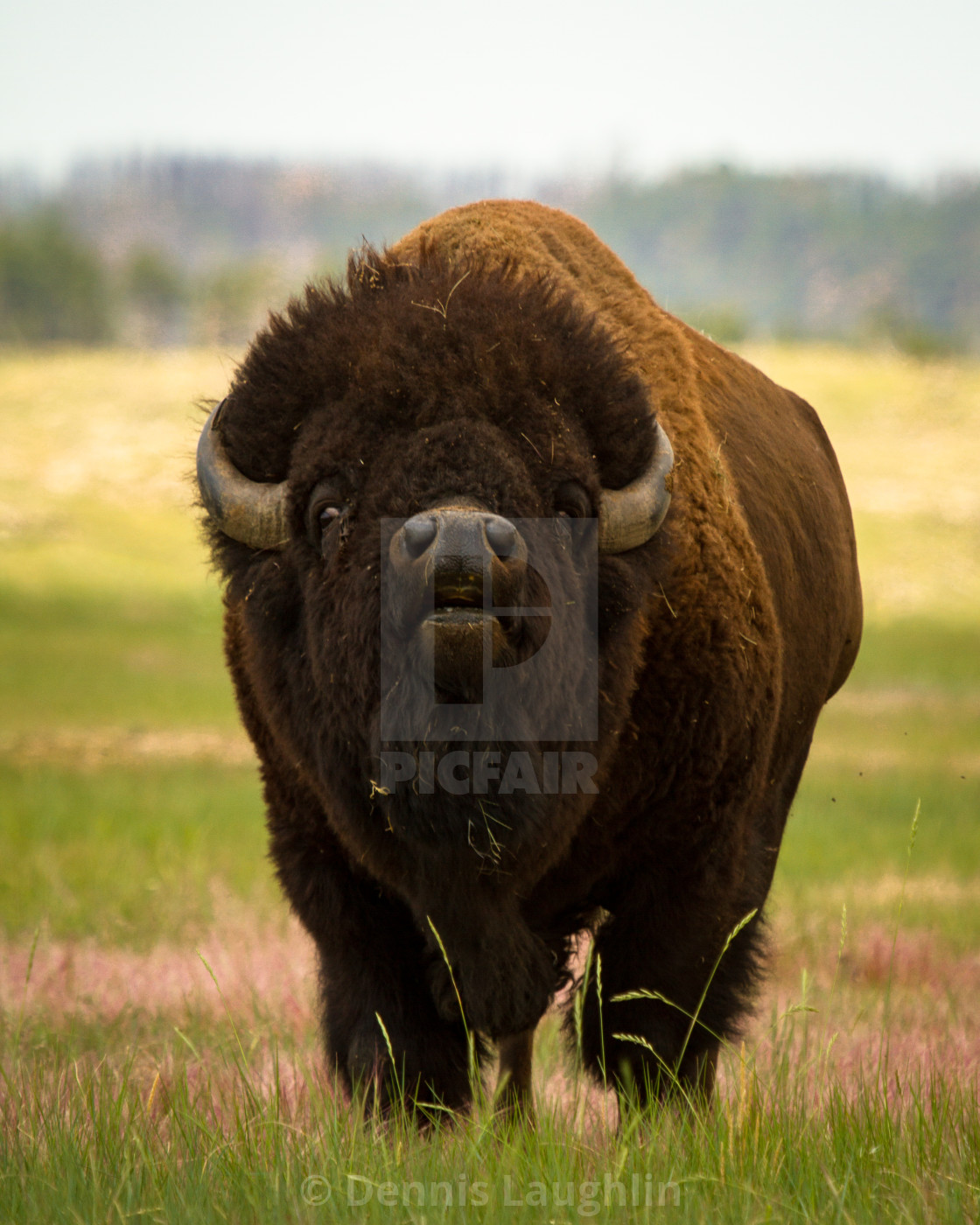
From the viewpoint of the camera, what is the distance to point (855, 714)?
20906 mm

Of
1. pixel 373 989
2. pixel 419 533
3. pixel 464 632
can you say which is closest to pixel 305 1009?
pixel 373 989

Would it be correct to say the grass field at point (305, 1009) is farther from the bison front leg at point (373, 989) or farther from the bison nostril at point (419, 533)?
the bison nostril at point (419, 533)

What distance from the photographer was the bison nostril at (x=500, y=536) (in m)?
2.98

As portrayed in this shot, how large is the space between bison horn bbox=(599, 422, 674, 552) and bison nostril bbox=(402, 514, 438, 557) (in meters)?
0.71

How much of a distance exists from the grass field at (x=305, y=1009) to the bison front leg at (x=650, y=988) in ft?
0.70

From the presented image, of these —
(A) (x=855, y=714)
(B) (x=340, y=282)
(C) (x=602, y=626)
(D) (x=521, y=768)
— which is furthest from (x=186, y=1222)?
(A) (x=855, y=714)

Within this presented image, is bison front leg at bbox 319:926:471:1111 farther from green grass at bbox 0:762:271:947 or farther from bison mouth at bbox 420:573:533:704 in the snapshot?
green grass at bbox 0:762:271:947

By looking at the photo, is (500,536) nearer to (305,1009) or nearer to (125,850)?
(305,1009)

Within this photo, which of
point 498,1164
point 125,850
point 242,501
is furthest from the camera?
point 125,850

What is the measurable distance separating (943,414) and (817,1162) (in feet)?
172

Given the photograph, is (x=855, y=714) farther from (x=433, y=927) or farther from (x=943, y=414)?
(x=943, y=414)

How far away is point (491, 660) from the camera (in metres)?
3.07

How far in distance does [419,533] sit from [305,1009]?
383 cm

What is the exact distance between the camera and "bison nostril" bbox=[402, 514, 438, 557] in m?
2.95
